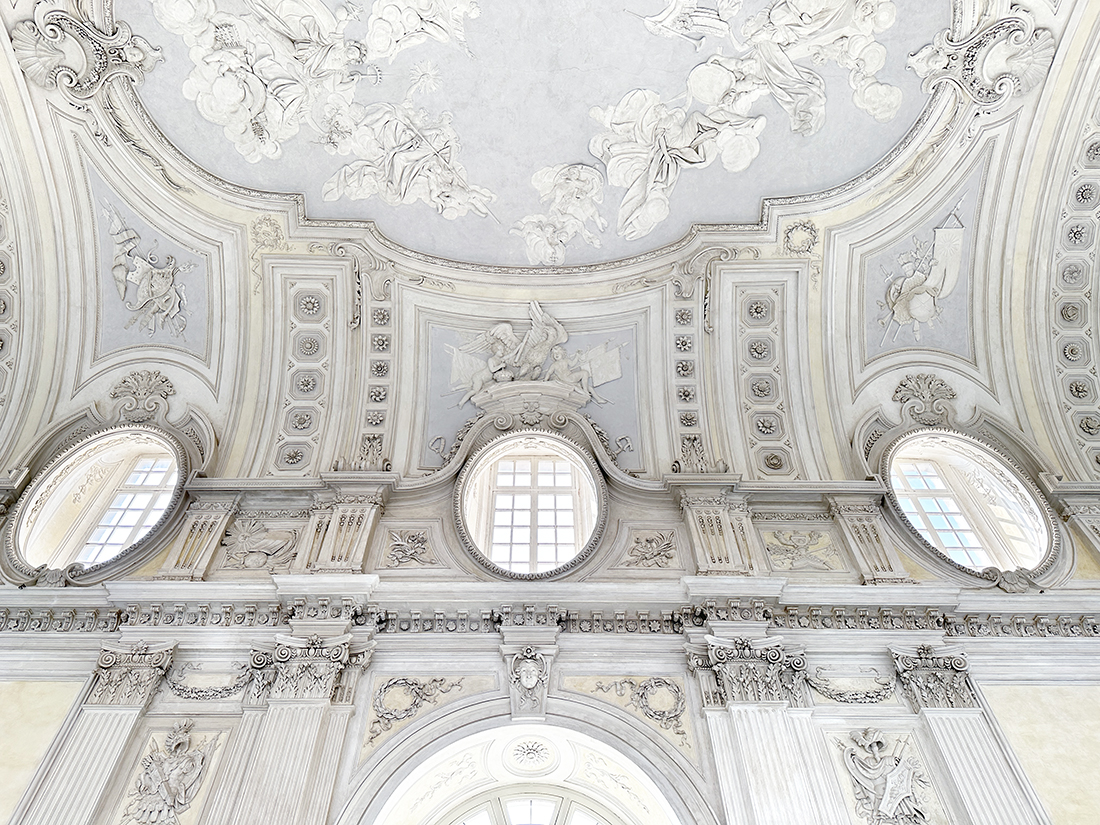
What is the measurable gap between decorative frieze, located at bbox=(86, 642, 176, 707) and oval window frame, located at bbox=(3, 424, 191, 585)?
56.3 inches

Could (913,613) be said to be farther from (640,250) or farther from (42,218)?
(42,218)

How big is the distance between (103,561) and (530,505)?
609 cm

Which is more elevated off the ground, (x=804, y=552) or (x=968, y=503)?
(x=968, y=503)

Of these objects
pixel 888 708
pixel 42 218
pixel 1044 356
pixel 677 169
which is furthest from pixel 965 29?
pixel 42 218

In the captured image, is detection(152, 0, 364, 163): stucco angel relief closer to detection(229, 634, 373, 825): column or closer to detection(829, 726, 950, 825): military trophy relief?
detection(229, 634, 373, 825): column

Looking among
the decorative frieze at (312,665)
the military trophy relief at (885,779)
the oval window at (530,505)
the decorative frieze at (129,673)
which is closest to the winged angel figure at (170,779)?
the decorative frieze at (129,673)

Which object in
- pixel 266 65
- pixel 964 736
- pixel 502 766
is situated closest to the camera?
pixel 964 736

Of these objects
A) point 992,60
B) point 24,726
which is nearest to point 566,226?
point 992,60

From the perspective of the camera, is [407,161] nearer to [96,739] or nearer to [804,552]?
[804,552]

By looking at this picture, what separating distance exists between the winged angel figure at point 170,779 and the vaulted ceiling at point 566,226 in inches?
174

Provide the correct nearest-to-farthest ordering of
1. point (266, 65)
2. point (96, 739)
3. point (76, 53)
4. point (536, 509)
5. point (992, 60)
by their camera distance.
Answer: point (96, 739) → point (76, 53) → point (992, 60) → point (266, 65) → point (536, 509)

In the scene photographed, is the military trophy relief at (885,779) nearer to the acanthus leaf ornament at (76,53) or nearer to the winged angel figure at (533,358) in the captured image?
the winged angel figure at (533,358)

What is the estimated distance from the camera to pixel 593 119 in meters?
11.7

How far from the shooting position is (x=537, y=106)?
1159cm
